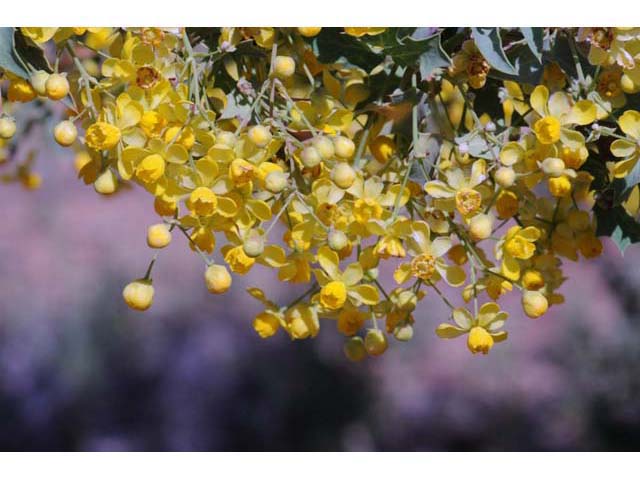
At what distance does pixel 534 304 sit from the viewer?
0.62 m

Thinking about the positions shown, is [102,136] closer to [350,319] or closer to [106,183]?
[106,183]

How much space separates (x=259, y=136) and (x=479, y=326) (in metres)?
0.20

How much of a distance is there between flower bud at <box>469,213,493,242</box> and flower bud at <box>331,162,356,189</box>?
0.26 feet

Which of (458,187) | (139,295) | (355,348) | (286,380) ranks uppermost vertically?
(458,187)

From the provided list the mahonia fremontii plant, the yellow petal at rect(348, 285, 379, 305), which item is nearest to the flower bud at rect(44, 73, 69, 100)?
the mahonia fremontii plant

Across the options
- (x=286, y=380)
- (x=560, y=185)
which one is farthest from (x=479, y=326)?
(x=286, y=380)

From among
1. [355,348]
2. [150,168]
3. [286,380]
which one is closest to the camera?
[150,168]

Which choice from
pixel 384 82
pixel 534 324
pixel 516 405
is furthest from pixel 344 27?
pixel 534 324

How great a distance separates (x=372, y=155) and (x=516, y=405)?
1980 millimetres

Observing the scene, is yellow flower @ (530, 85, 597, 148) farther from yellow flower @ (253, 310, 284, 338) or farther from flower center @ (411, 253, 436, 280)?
yellow flower @ (253, 310, 284, 338)

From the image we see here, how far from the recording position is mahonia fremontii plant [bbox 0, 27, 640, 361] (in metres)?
0.56

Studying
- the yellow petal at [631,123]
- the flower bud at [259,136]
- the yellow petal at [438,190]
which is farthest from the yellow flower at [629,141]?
the flower bud at [259,136]

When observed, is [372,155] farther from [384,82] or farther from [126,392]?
[126,392]

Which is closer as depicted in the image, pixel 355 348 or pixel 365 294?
pixel 365 294
